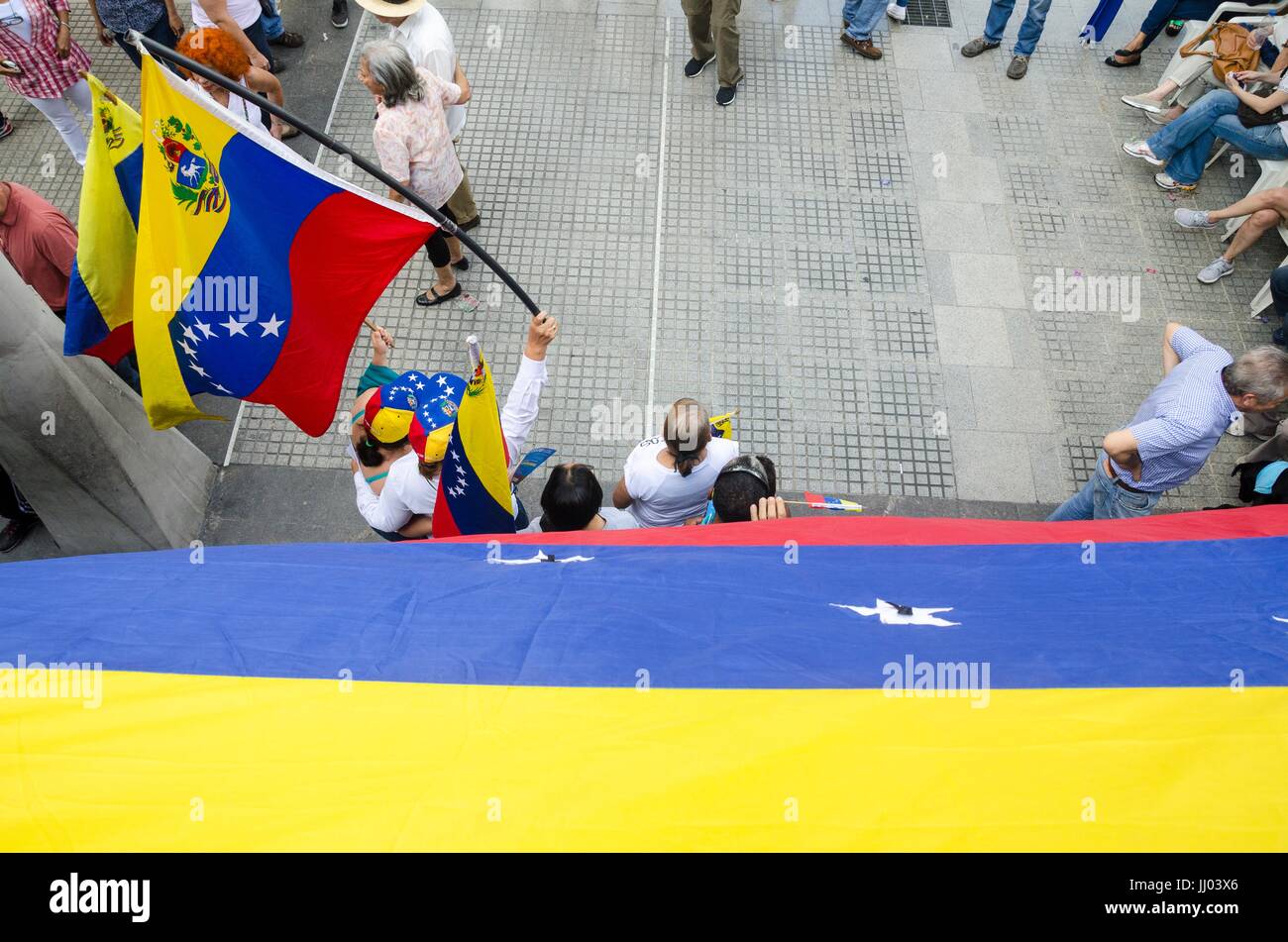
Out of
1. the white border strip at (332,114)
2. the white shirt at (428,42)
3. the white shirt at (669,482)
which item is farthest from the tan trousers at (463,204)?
the white shirt at (669,482)

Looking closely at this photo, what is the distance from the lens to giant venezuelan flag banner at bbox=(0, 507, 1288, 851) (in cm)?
176

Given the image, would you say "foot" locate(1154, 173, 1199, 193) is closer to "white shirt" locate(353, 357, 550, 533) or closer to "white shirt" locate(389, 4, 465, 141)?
"white shirt" locate(389, 4, 465, 141)

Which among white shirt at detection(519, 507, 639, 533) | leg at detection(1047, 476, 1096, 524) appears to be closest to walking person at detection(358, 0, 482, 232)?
white shirt at detection(519, 507, 639, 533)

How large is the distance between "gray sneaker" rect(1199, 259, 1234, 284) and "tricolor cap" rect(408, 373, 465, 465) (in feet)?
17.5

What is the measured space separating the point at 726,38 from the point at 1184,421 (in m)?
Result: 4.72

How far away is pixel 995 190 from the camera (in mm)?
6852

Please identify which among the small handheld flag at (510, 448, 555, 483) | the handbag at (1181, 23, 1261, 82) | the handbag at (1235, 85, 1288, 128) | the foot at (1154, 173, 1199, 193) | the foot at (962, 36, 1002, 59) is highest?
the handbag at (1181, 23, 1261, 82)

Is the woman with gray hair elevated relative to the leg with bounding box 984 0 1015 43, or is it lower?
lower

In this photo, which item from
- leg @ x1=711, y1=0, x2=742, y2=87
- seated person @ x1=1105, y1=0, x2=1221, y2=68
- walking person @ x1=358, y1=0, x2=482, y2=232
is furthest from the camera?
seated person @ x1=1105, y1=0, x2=1221, y2=68

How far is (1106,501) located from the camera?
182 inches

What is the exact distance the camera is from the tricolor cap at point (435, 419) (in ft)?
13.3
